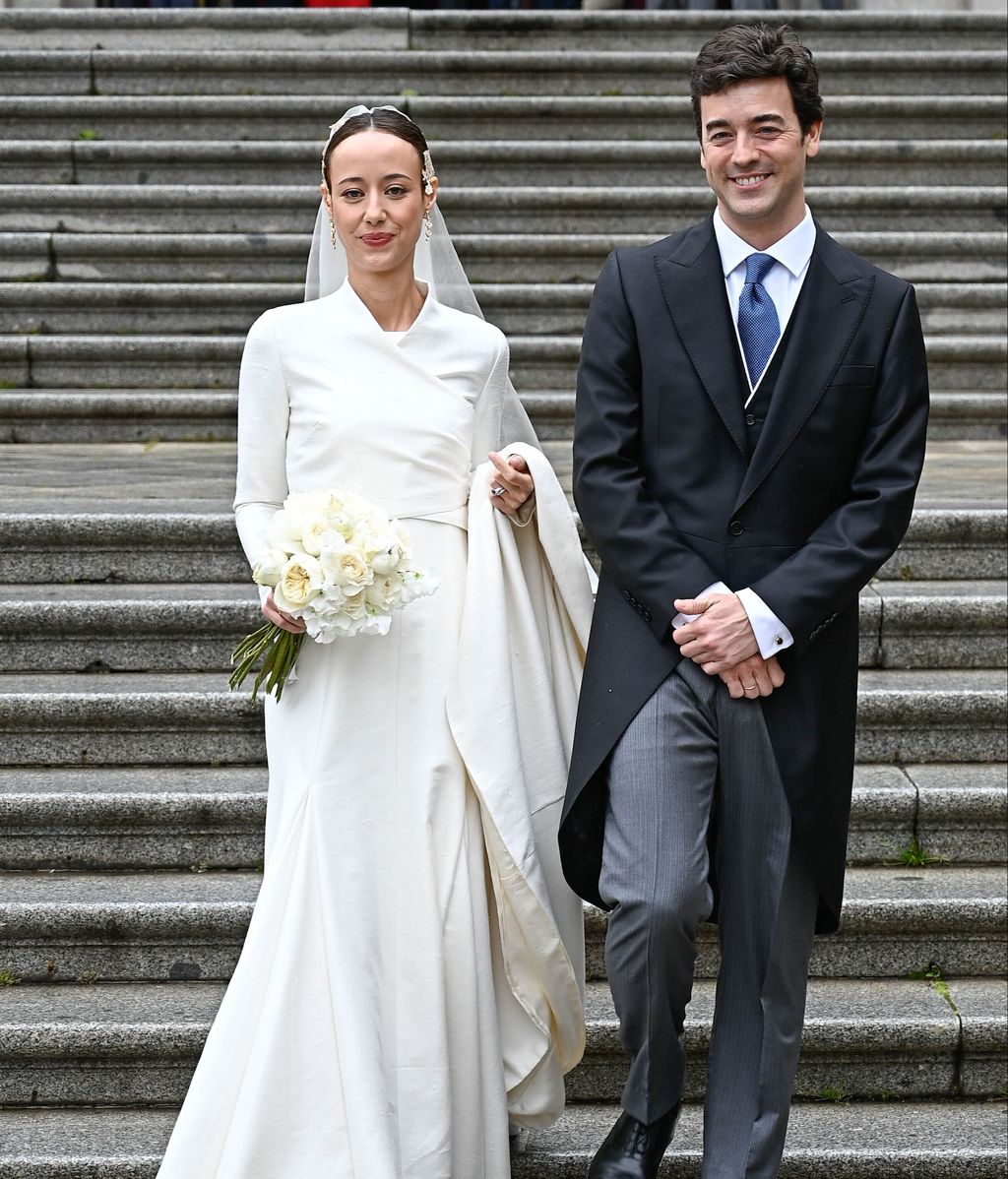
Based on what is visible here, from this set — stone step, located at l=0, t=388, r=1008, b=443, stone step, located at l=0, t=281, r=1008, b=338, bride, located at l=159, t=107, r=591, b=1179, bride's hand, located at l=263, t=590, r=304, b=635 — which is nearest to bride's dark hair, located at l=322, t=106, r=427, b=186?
bride, located at l=159, t=107, r=591, b=1179

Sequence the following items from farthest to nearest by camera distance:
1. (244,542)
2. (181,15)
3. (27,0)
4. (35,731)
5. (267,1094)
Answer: (27,0)
(181,15)
(35,731)
(244,542)
(267,1094)

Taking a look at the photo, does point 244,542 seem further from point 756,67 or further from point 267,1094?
point 756,67

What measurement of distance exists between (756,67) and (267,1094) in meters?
2.08

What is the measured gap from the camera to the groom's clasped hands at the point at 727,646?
2.58m

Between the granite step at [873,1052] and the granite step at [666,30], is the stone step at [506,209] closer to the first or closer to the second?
the granite step at [666,30]

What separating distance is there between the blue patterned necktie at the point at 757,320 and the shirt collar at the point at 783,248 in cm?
2

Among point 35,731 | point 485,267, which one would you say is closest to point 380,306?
point 35,731

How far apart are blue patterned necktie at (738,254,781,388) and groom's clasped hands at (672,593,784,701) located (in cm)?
42

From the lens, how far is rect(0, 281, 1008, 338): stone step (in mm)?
6691

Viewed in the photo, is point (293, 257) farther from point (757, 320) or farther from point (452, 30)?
point (757, 320)

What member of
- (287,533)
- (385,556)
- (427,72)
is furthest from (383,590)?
(427,72)

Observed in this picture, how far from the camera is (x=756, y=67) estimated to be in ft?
8.38

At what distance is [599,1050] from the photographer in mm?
3514

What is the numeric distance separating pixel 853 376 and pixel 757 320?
8.0 inches
